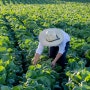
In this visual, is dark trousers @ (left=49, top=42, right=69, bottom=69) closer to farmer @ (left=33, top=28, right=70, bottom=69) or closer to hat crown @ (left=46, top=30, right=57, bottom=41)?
farmer @ (left=33, top=28, right=70, bottom=69)

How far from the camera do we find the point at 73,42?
11.2 m

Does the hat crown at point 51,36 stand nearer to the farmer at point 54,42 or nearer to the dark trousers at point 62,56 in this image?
the farmer at point 54,42

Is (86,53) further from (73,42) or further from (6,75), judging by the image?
(6,75)

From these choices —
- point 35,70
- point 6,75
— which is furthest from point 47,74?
point 6,75

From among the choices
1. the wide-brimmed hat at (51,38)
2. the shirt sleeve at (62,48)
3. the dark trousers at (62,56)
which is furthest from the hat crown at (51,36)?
the dark trousers at (62,56)

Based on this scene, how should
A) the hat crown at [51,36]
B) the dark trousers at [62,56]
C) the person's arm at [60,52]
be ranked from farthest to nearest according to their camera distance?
the dark trousers at [62,56] → the person's arm at [60,52] → the hat crown at [51,36]

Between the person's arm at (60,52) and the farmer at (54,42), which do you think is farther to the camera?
the person's arm at (60,52)

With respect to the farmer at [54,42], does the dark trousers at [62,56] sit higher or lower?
lower

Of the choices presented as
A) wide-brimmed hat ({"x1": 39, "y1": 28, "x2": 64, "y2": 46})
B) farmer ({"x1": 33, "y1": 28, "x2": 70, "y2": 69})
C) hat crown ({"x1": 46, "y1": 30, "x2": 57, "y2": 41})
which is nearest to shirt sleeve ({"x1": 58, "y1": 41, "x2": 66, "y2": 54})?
farmer ({"x1": 33, "y1": 28, "x2": 70, "y2": 69})

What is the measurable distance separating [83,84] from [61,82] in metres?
1.67

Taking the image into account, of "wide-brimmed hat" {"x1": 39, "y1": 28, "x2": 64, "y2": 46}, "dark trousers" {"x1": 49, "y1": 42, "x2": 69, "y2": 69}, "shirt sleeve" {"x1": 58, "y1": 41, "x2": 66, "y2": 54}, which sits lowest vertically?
"dark trousers" {"x1": 49, "y1": 42, "x2": 69, "y2": 69}

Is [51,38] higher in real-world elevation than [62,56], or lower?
higher

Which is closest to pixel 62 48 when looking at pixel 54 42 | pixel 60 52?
pixel 60 52

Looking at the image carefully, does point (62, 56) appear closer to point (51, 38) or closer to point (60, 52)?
point (60, 52)
